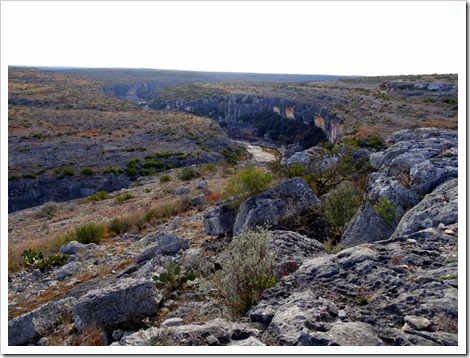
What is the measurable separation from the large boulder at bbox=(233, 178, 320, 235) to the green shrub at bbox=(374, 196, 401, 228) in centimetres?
186

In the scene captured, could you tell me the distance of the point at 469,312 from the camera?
3305 millimetres

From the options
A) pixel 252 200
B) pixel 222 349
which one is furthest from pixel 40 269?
pixel 222 349

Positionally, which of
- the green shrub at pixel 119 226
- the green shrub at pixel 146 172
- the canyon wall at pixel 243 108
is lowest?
the green shrub at pixel 119 226

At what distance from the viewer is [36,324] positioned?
5668 mm

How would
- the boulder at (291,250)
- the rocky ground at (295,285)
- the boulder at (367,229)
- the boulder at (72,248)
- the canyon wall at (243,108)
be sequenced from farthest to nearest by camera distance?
the canyon wall at (243,108), the boulder at (72,248), the boulder at (367,229), the boulder at (291,250), the rocky ground at (295,285)

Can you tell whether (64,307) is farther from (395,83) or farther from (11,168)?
(395,83)

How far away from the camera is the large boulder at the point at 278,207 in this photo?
779 centimetres

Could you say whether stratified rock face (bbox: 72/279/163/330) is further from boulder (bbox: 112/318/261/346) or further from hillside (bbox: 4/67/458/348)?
boulder (bbox: 112/318/261/346)

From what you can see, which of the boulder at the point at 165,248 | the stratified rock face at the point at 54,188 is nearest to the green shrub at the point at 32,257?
the boulder at the point at 165,248

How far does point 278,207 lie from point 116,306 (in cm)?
397

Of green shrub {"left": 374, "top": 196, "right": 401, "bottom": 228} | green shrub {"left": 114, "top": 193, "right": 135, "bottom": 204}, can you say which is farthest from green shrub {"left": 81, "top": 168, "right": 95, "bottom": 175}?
green shrub {"left": 374, "top": 196, "right": 401, "bottom": 228}

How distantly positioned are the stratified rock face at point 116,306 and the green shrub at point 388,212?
3910mm

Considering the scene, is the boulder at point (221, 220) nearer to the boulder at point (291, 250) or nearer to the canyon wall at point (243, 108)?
the boulder at point (291, 250)

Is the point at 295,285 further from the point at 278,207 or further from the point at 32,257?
the point at 32,257
